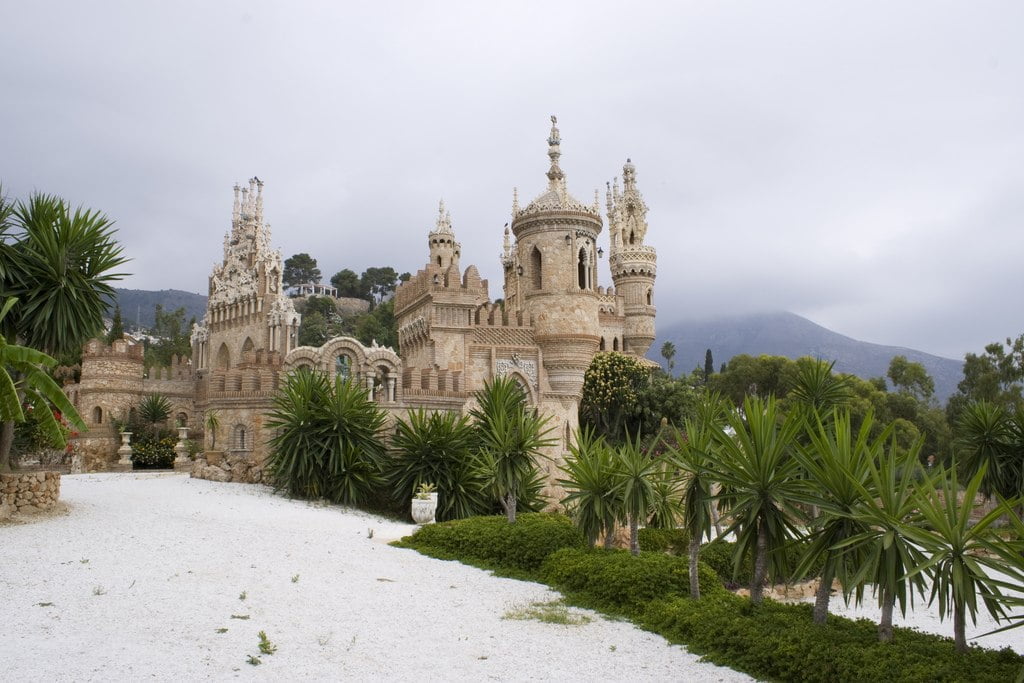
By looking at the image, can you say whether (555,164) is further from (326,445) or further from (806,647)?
(806,647)

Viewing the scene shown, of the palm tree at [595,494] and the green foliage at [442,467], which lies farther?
the green foliage at [442,467]

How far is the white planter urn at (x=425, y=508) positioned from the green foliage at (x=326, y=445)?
171 cm

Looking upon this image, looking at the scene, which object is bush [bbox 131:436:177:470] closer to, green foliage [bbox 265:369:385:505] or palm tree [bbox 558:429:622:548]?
green foliage [bbox 265:369:385:505]

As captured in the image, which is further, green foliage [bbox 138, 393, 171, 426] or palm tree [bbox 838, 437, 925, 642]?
green foliage [bbox 138, 393, 171, 426]

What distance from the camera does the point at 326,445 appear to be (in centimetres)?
2133

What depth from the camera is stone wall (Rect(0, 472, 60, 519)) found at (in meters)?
14.9

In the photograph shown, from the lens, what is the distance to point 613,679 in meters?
8.96

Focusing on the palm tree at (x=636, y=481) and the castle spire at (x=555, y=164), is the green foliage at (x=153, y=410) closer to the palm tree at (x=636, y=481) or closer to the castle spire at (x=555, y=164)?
the castle spire at (x=555, y=164)

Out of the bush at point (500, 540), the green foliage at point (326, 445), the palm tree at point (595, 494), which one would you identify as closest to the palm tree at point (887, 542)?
the palm tree at point (595, 494)

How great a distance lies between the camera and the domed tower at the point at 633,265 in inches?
1929

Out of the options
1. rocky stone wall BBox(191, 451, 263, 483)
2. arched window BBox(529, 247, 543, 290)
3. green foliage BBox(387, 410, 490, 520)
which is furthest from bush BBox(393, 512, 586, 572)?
arched window BBox(529, 247, 543, 290)

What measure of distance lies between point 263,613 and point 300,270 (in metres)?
133

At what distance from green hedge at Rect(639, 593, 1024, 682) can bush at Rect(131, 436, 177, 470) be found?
25200 mm

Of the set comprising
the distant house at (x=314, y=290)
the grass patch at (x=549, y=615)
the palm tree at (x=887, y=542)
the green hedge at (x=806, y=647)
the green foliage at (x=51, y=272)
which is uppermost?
the distant house at (x=314, y=290)
